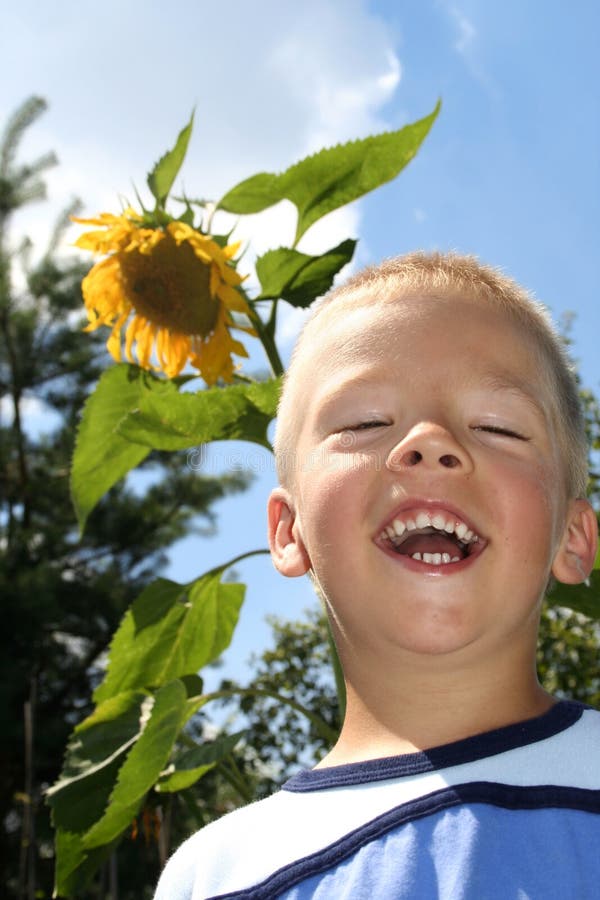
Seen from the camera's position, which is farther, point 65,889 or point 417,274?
point 65,889

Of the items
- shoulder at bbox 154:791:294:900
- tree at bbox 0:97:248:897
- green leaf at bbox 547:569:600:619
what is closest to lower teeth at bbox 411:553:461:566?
shoulder at bbox 154:791:294:900

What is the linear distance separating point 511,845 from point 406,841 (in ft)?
0.23

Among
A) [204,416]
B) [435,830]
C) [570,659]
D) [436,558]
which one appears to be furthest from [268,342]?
[570,659]

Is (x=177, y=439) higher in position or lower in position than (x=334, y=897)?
higher

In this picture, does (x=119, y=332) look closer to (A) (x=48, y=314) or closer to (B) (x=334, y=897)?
(B) (x=334, y=897)

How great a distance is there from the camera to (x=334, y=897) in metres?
0.70

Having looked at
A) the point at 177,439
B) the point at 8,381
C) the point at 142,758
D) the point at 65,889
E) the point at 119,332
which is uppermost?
the point at 8,381

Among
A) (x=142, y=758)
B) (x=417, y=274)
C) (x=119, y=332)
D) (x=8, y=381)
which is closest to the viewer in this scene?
(x=417, y=274)

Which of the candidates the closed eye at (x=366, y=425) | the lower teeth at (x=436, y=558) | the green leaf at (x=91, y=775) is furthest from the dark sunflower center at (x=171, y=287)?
the lower teeth at (x=436, y=558)

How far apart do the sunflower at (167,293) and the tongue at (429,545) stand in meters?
0.61

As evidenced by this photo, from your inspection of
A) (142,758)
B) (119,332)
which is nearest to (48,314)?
(119,332)

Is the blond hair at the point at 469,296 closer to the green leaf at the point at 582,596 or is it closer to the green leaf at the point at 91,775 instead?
the green leaf at the point at 582,596

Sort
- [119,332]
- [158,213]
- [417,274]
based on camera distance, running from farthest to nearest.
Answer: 1. [119,332]
2. [158,213]
3. [417,274]

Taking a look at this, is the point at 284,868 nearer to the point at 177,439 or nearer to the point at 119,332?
the point at 177,439
